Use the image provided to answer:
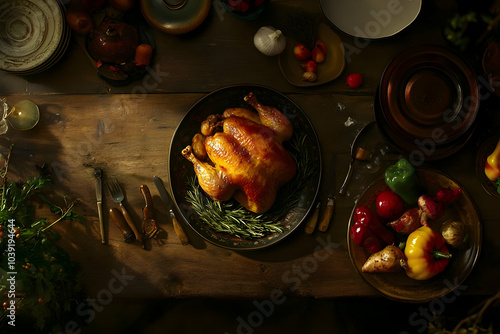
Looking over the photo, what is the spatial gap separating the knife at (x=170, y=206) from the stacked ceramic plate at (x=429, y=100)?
1084 millimetres

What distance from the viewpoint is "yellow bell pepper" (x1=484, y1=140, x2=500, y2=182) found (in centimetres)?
189

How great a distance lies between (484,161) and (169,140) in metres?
1.55

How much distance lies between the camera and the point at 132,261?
2.04 meters

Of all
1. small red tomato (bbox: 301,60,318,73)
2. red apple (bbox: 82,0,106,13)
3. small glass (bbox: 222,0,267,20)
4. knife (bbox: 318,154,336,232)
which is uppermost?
small glass (bbox: 222,0,267,20)

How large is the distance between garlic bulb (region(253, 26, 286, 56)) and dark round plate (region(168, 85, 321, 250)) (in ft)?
0.62

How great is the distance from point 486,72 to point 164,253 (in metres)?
1.78

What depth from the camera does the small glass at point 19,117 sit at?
204 cm

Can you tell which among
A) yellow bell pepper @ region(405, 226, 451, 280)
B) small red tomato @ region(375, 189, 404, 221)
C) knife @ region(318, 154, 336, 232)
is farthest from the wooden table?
yellow bell pepper @ region(405, 226, 451, 280)

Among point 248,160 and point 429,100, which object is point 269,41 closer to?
point 248,160

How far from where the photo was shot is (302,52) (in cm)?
199

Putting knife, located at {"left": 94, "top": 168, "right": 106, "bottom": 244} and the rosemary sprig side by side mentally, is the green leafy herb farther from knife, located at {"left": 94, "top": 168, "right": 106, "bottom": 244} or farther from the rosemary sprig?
the rosemary sprig

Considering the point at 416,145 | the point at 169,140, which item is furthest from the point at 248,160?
the point at 416,145

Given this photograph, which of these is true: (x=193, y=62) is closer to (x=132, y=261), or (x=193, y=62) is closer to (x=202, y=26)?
(x=202, y=26)

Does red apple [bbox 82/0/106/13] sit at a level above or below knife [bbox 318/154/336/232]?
above
